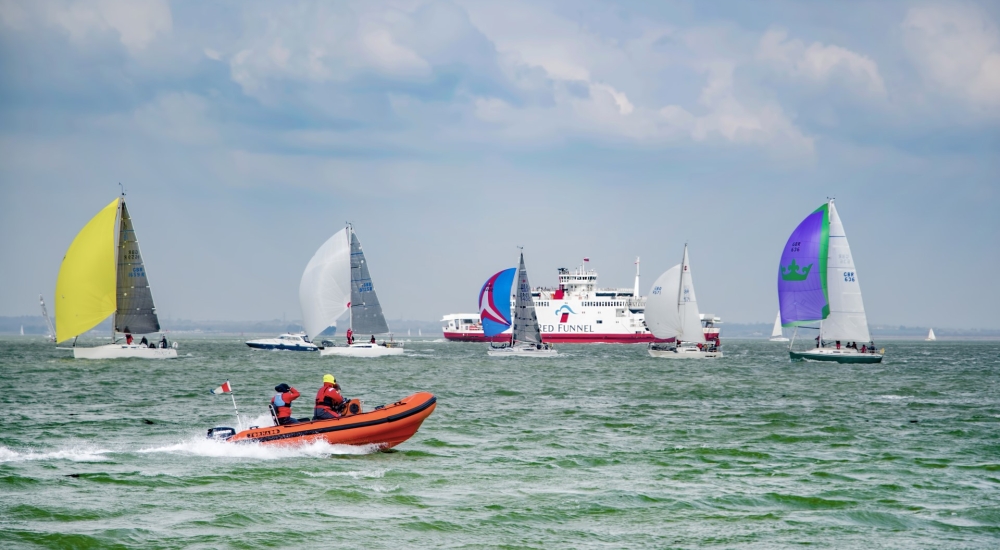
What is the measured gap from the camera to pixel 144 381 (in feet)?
128

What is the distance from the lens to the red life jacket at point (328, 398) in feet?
61.5

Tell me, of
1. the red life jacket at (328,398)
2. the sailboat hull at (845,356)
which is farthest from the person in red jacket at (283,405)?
the sailboat hull at (845,356)

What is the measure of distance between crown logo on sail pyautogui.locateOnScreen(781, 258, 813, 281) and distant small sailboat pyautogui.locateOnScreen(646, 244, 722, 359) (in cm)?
779

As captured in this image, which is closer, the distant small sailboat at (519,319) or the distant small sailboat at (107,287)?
the distant small sailboat at (107,287)

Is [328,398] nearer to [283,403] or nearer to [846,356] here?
[283,403]

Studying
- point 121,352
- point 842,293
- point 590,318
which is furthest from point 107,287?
point 590,318

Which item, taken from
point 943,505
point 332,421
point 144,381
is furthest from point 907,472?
point 144,381

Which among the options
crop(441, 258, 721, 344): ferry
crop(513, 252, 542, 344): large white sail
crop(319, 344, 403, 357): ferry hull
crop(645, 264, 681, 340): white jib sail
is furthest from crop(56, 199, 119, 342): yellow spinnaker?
crop(441, 258, 721, 344): ferry

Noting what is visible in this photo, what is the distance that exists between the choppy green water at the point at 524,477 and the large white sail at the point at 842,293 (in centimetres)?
2375

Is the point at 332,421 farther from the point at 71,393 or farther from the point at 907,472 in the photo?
the point at 71,393

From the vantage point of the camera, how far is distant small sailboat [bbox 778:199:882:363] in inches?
2180

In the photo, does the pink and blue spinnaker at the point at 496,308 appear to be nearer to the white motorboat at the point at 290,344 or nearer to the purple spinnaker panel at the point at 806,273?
the white motorboat at the point at 290,344

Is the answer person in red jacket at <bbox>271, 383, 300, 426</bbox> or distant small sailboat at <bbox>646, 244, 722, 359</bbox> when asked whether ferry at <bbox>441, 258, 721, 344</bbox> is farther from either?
person in red jacket at <bbox>271, 383, 300, 426</bbox>

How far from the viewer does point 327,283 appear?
61406 millimetres
